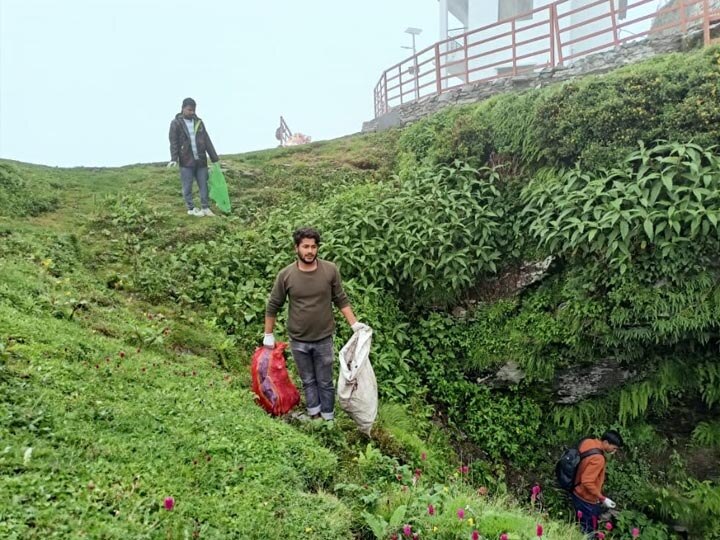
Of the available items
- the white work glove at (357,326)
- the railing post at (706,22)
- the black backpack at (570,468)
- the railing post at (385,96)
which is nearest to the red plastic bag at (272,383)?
the white work glove at (357,326)

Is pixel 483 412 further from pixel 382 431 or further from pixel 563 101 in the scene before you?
pixel 563 101

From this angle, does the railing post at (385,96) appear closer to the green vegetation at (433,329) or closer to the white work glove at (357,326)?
the green vegetation at (433,329)

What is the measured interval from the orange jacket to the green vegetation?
0.53 m

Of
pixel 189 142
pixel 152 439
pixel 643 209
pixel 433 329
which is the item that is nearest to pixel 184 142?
pixel 189 142

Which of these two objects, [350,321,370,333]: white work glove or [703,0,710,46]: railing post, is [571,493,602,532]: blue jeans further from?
[703,0,710,46]: railing post

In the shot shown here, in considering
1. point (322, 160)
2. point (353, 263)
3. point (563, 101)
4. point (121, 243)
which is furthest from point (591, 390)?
point (322, 160)

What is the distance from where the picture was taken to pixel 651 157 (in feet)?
23.9

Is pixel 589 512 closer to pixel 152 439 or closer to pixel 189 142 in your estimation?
pixel 152 439

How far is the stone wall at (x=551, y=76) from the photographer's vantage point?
36.0 ft

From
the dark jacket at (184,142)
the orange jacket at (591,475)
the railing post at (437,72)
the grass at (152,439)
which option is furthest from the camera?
the railing post at (437,72)

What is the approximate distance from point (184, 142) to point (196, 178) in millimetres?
724

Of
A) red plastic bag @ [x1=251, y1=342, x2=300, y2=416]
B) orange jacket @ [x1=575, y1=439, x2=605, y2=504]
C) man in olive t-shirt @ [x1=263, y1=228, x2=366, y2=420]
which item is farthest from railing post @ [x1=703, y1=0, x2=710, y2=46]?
red plastic bag @ [x1=251, y1=342, x2=300, y2=416]

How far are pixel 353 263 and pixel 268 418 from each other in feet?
Answer: 12.4

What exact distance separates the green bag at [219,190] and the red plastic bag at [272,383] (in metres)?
5.86
